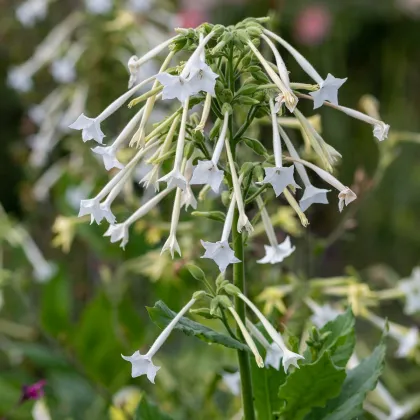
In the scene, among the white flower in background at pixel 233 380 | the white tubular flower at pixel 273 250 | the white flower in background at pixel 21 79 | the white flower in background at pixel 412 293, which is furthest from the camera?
the white flower in background at pixel 21 79

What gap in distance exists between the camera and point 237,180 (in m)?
0.58

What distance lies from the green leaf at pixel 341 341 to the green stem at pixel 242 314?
6 cm

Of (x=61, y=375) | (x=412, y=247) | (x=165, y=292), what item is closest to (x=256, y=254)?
(x=165, y=292)

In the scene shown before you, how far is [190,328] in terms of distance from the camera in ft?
1.93

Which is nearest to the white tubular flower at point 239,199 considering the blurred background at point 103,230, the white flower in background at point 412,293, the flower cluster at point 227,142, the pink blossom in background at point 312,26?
the flower cluster at point 227,142

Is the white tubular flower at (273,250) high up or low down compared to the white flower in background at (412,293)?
up

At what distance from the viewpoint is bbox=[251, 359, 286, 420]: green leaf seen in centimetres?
68

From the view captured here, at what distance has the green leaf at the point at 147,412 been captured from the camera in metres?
0.69

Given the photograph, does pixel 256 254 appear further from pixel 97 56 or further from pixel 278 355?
pixel 97 56

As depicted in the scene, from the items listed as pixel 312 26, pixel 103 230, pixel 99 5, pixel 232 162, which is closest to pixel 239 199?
pixel 232 162

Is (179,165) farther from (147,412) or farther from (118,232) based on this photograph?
(147,412)

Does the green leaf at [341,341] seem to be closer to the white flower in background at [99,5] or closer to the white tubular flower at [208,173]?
the white tubular flower at [208,173]

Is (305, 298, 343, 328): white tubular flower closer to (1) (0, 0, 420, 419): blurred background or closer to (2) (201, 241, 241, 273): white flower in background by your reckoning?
(1) (0, 0, 420, 419): blurred background

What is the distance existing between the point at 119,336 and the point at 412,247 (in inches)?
53.8
